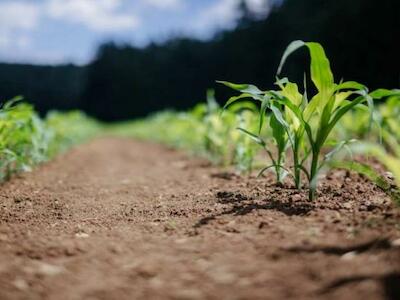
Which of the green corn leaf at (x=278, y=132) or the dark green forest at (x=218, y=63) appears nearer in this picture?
the green corn leaf at (x=278, y=132)

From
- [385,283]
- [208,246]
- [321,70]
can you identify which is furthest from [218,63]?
[385,283]

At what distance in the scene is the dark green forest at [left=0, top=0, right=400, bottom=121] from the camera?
42.8 feet

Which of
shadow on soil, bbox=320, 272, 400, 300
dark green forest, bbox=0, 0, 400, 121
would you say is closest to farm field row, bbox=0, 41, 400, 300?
shadow on soil, bbox=320, 272, 400, 300

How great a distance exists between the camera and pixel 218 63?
2988 centimetres

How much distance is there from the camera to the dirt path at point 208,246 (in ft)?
3.76

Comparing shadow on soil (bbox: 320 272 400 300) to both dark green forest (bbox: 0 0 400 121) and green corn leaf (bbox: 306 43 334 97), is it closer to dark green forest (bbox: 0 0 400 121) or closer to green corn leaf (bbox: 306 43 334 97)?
green corn leaf (bbox: 306 43 334 97)

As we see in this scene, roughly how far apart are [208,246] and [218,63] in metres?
29.1

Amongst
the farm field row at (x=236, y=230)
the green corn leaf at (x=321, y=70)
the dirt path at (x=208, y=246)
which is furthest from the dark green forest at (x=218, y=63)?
the green corn leaf at (x=321, y=70)

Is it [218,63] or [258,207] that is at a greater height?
[218,63]

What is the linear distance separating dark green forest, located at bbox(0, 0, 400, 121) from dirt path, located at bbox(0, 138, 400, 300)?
10664 millimetres

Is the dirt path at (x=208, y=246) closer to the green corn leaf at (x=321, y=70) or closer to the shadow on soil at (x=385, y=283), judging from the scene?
the shadow on soil at (x=385, y=283)

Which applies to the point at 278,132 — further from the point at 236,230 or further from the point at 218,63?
the point at 218,63

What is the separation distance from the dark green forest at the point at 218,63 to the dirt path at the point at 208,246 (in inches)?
420

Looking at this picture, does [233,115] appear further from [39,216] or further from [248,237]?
[248,237]
